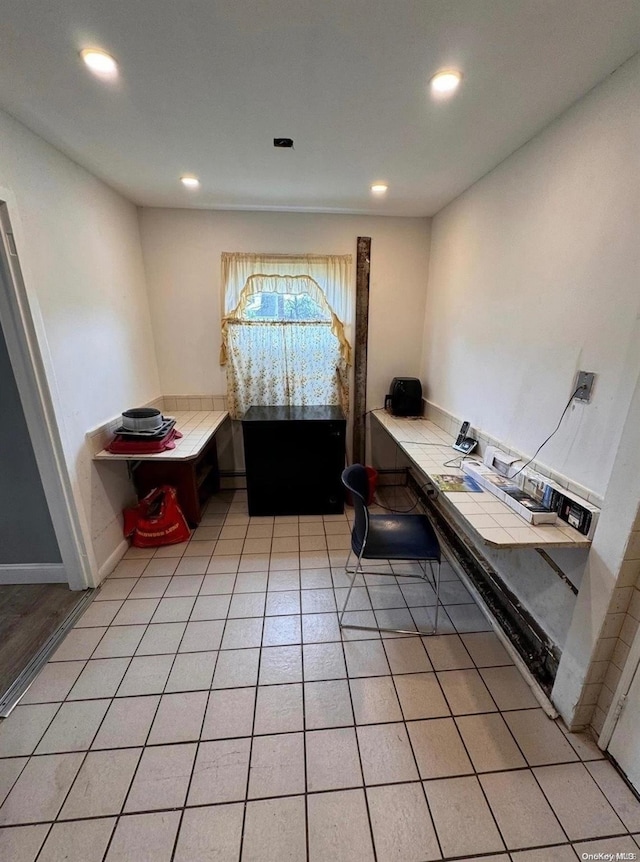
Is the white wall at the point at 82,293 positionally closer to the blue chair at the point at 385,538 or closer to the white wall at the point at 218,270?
the white wall at the point at 218,270

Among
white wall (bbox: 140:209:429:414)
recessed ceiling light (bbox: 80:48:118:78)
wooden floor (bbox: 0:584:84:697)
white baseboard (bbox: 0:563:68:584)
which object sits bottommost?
wooden floor (bbox: 0:584:84:697)

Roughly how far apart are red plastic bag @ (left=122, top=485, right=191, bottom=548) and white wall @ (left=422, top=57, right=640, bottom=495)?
7.18 feet

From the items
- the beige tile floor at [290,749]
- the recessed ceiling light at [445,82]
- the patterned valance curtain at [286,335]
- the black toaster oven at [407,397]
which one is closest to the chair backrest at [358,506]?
the beige tile floor at [290,749]

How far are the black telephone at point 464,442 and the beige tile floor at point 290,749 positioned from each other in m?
0.89

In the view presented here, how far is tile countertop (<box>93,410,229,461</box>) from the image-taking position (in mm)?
2072

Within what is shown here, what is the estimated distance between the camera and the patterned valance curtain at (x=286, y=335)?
9.21 ft

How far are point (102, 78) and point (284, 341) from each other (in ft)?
6.01

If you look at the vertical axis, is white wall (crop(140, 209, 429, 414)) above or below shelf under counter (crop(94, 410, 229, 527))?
above

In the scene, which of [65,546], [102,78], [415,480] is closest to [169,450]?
[65,546]

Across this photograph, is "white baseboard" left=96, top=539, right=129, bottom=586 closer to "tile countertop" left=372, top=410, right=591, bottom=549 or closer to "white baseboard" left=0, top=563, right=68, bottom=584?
"white baseboard" left=0, top=563, right=68, bottom=584

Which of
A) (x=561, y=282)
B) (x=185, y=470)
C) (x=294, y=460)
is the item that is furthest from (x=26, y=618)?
(x=561, y=282)

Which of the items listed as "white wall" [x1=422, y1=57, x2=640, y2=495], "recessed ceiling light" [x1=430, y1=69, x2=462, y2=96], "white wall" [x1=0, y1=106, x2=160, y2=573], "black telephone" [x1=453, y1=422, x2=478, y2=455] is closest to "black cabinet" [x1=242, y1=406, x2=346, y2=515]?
"black telephone" [x1=453, y1=422, x2=478, y2=455]

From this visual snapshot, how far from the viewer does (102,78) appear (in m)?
1.25

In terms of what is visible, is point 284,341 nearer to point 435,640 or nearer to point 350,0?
point 350,0
